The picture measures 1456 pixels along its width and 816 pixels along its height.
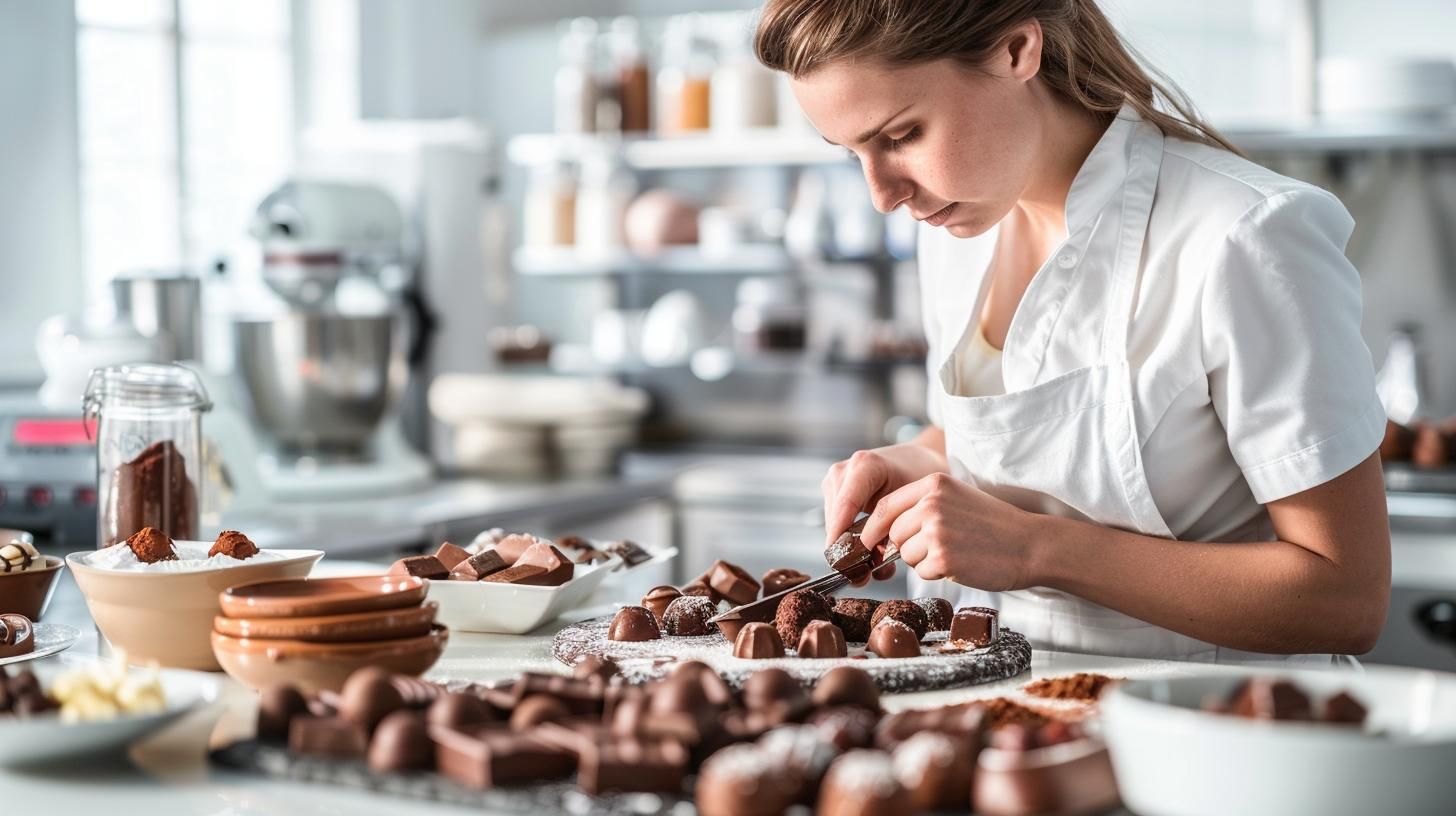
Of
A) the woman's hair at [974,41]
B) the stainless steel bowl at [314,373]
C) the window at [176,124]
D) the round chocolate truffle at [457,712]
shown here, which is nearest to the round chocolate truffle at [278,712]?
the round chocolate truffle at [457,712]

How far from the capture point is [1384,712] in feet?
3.00

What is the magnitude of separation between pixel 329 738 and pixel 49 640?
53 centimetres

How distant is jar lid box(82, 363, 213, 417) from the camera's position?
1615 millimetres

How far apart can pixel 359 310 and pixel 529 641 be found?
192cm

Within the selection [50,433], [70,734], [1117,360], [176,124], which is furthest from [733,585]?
[176,124]

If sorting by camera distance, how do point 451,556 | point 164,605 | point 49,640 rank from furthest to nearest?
point 451,556 → point 49,640 → point 164,605

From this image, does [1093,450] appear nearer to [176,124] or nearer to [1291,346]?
[1291,346]

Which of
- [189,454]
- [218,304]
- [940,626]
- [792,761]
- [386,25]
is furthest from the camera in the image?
[386,25]

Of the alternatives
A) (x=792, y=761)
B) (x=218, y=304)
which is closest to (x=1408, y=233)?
(x=218, y=304)

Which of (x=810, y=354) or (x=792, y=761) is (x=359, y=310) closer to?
(x=810, y=354)

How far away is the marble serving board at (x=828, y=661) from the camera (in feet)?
3.80

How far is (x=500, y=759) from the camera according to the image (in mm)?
892

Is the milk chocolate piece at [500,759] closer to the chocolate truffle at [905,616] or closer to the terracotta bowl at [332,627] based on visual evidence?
the terracotta bowl at [332,627]

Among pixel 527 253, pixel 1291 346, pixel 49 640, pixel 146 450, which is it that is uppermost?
pixel 527 253
